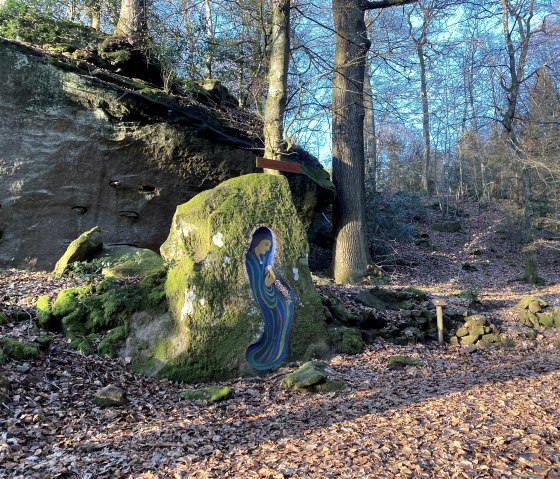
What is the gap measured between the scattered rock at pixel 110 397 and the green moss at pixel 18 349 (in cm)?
114

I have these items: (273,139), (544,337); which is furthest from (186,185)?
(544,337)

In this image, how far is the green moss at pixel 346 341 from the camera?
708cm

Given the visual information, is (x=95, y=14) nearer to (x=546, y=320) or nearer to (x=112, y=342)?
(x=112, y=342)

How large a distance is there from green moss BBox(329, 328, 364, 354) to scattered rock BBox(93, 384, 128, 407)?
3.32 m

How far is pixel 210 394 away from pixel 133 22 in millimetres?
10465

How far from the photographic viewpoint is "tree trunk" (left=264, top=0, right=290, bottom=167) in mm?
9148

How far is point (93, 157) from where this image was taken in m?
10.4

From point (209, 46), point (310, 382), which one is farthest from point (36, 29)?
point (310, 382)

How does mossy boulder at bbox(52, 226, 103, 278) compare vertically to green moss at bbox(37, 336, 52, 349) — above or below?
above

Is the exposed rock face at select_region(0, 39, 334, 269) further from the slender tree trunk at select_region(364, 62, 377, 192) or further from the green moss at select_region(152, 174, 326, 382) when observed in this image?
the slender tree trunk at select_region(364, 62, 377, 192)

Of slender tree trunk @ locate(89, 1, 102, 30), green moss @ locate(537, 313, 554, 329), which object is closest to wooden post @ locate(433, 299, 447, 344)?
green moss @ locate(537, 313, 554, 329)

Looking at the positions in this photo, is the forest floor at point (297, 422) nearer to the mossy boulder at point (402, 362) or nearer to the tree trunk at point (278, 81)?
the mossy boulder at point (402, 362)

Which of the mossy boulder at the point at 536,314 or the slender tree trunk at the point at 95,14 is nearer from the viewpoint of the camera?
the mossy boulder at the point at 536,314

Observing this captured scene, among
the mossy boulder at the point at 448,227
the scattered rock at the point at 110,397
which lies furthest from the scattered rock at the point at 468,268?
the scattered rock at the point at 110,397
